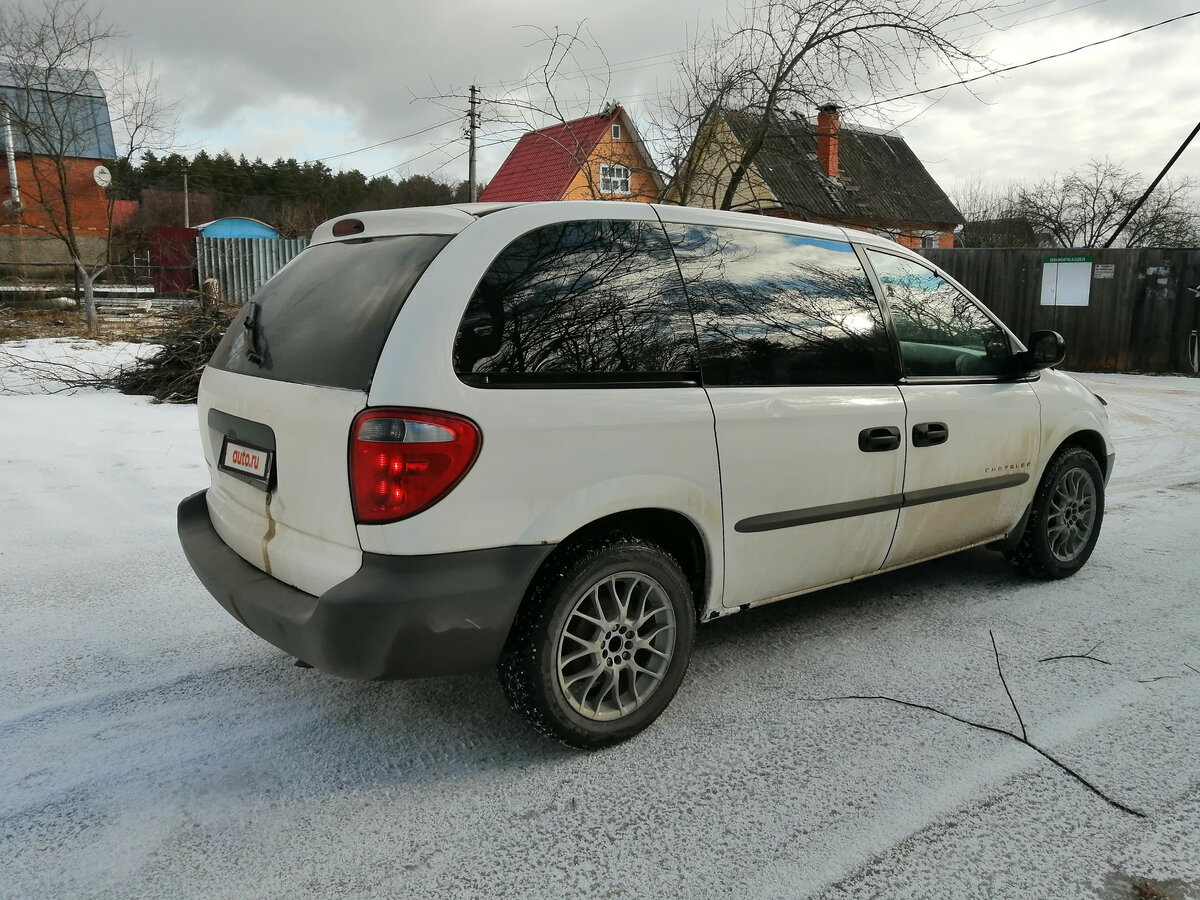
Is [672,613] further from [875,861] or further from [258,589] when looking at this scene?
[258,589]

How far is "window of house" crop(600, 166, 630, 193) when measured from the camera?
10.2 m

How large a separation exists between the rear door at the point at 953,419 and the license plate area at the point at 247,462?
8.13ft

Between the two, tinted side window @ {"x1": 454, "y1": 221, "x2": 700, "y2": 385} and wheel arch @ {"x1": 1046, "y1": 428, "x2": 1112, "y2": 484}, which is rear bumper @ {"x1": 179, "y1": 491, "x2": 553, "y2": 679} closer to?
tinted side window @ {"x1": 454, "y1": 221, "x2": 700, "y2": 385}

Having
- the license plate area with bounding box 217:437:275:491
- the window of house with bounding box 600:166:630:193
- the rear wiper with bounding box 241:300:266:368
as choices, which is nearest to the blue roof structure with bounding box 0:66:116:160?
the window of house with bounding box 600:166:630:193

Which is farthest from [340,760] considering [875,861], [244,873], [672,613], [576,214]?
[576,214]

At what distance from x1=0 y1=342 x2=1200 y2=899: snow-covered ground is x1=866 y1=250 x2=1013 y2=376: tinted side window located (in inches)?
47.0

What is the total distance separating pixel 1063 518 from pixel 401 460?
146 inches

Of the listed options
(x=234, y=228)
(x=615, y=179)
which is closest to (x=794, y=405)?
(x=615, y=179)

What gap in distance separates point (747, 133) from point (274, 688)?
817 centimetres

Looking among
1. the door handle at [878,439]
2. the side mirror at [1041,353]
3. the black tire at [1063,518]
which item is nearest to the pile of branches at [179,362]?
the door handle at [878,439]

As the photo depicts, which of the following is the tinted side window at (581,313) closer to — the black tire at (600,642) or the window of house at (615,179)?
the black tire at (600,642)

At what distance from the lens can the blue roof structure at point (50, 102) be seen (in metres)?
16.2

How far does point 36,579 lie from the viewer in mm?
4301

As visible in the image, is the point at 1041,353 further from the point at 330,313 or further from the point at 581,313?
the point at 330,313
